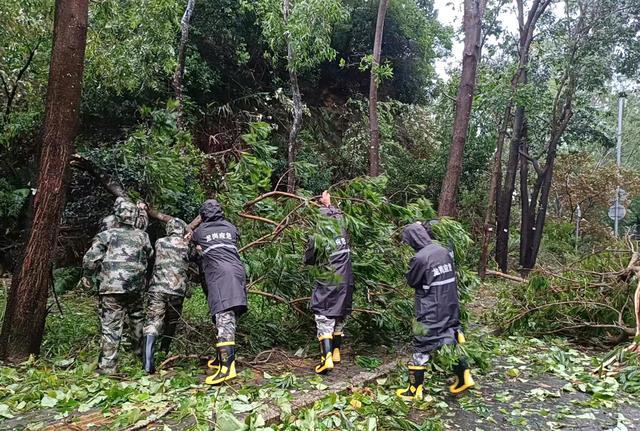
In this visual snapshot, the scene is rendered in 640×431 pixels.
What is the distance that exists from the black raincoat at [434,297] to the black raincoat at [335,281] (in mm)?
776

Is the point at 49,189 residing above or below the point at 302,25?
below

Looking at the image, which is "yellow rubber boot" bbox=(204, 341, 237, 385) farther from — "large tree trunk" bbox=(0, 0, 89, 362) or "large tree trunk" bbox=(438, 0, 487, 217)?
"large tree trunk" bbox=(438, 0, 487, 217)

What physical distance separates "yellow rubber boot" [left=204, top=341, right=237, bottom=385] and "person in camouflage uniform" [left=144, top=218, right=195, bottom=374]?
28.1 inches

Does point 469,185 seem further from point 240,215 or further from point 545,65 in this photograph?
point 240,215

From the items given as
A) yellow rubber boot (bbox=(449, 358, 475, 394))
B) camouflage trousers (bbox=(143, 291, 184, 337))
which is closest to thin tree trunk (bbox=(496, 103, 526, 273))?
yellow rubber boot (bbox=(449, 358, 475, 394))

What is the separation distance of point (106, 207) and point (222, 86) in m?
6.35

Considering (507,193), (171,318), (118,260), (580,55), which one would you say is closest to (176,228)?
(118,260)

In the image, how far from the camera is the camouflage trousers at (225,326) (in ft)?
15.4

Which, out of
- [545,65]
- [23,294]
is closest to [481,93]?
[545,65]

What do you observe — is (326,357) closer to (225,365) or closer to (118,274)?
(225,365)

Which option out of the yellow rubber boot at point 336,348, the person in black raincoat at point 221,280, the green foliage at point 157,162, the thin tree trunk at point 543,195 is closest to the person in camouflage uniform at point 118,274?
the person in black raincoat at point 221,280

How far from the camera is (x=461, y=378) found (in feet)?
15.9

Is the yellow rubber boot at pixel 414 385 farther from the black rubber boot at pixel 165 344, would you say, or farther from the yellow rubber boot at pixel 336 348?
the black rubber boot at pixel 165 344

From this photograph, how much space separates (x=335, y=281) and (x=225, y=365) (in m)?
1.32
